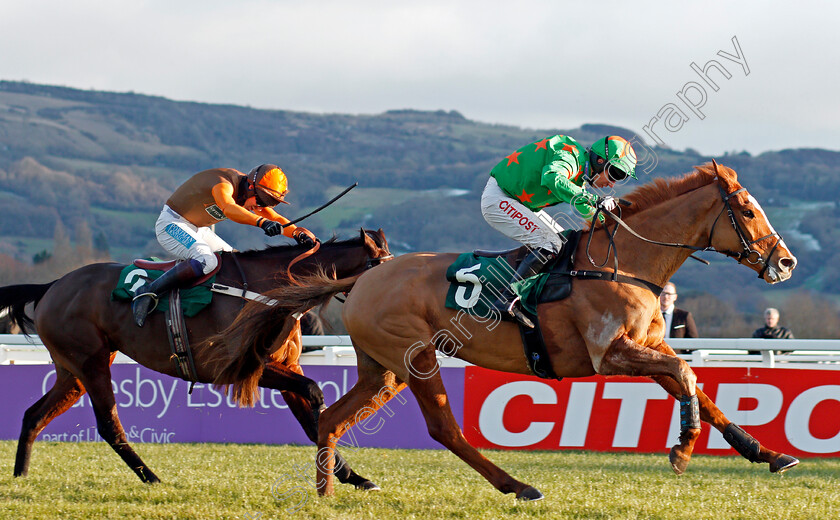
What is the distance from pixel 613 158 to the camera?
16.8 ft

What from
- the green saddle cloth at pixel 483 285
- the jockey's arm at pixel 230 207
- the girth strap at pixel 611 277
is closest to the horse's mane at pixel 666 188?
the girth strap at pixel 611 277

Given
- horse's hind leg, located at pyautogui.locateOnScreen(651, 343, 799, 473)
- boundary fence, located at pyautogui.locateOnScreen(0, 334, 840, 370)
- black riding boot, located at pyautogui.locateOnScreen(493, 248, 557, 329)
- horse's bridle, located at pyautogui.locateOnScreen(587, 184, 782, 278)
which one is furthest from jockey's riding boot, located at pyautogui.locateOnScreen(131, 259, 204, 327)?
horse's hind leg, located at pyautogui.locateOnScreen(651, 343, 799, 473)

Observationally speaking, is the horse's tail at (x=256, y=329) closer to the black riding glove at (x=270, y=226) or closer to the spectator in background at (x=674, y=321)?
the black riding glove at (x=270, y=226)

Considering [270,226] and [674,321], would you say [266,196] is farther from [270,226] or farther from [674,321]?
[674,321]

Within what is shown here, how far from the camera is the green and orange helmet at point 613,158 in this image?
16.8ft

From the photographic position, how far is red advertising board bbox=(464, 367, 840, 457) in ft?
25.9

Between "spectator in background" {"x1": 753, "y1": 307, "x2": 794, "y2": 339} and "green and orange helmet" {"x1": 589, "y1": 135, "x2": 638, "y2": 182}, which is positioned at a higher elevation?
"green and orange helmet" {"x1": 589, "y1": 135, "x2": 638, "y2": 182}

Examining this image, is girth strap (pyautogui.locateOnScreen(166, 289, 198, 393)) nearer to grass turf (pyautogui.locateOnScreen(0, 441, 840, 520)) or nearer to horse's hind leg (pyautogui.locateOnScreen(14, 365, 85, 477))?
grass turf (pyautogui.locateOnScreen(0, 441, 840, 520))

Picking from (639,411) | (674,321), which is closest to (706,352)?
(674,321)

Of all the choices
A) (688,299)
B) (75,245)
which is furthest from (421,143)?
(688,299)

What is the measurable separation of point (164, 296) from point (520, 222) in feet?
8.10

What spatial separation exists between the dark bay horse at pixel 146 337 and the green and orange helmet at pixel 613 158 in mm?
1745

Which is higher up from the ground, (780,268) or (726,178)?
(726,178)

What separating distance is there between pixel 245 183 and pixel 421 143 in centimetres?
8700
